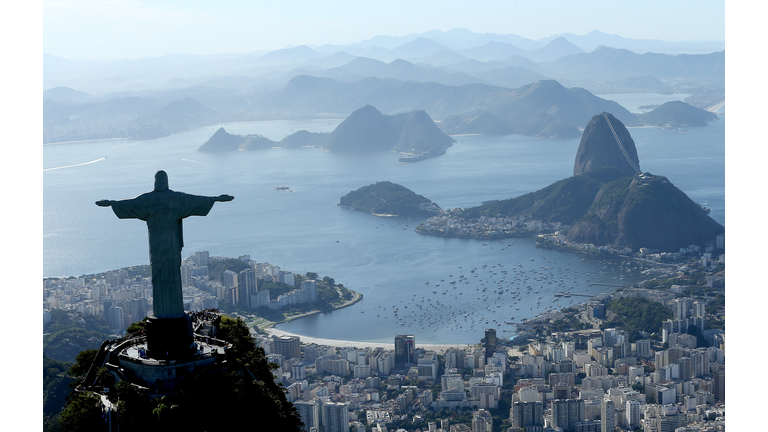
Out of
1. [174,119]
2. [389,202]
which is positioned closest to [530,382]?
[389,202]

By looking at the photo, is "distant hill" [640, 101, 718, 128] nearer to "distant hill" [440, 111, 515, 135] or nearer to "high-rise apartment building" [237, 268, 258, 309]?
"distant hill" [440, 111, 515, 135]

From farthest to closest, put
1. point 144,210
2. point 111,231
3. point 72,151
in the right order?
point 72,151, point 111,231, point 144,210

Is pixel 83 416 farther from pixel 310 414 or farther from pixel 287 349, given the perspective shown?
pixel 287 349

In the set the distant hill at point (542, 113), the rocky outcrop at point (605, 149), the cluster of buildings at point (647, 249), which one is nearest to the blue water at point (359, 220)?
the cluster of buildings at point (647, 249)

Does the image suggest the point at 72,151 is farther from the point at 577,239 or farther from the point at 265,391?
the point at 265,391

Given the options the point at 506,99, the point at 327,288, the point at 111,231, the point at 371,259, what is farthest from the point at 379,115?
the point at 327,288

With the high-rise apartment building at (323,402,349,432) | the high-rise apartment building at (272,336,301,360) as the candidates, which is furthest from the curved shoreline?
the high-rise apartment building at (323,402,349,432)
